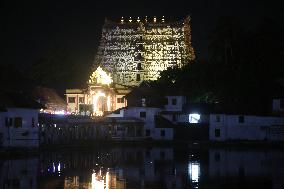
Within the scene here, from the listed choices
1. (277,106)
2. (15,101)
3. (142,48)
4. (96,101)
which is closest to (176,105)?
(277,106)

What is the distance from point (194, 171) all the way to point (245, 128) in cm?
3372

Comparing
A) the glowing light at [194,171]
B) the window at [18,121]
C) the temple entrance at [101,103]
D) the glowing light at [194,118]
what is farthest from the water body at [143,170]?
the temple entrance at [101,103]

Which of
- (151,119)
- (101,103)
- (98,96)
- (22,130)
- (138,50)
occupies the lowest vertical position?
(22,130)

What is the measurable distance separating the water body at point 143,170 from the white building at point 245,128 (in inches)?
522

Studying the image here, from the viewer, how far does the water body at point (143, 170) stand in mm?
39656

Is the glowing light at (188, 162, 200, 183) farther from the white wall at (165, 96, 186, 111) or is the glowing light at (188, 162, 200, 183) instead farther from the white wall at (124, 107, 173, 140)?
the white wall at (165, 96, 186, 111)

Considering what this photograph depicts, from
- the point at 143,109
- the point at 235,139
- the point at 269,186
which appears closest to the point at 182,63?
the point at 143,109

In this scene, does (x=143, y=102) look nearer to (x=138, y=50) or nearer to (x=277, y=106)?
(x=277, y=106)

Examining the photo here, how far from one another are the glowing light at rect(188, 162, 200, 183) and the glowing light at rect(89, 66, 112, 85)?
147 feet

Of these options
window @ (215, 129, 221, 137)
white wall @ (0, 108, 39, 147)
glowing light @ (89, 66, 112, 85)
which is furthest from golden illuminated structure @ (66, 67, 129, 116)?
white wall @ (0, 108, 39, 147)

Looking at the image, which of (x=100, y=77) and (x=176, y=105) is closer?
(x=176, y=105)

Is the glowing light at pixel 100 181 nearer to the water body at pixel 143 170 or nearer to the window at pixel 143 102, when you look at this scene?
the water body at pixel 143 170

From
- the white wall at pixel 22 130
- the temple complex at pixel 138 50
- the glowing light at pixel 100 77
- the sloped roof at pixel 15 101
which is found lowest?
the white wall at pixel 22 130

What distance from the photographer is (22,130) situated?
6191 cm
